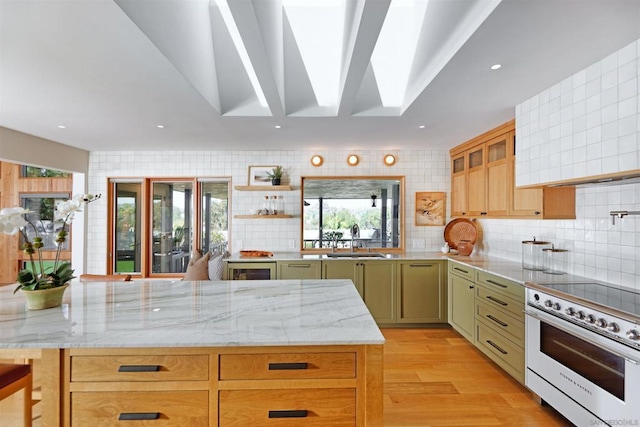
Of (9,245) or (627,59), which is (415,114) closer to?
(627,59)

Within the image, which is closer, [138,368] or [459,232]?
[138,368]

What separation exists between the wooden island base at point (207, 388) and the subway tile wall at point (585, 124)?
1.92m

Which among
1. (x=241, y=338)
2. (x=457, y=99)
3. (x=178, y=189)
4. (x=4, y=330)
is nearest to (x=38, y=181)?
(x=178, y=189)

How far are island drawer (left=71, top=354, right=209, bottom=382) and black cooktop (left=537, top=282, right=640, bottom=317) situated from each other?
2.12 meters

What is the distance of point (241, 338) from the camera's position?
4.12ft

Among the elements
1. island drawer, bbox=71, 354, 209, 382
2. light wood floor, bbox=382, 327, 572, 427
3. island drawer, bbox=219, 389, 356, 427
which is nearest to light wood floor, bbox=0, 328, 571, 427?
light wood floor, bbox=382, 327, 572, 427

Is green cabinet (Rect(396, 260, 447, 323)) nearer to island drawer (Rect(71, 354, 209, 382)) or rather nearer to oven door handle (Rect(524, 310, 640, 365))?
oven door handle (Rect(524, 310, 640, 365))

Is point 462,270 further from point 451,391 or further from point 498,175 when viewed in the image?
point 451,391

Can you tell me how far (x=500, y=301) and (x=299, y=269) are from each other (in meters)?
2.16

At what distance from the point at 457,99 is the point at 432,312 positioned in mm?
2509

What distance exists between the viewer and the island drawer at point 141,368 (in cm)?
128

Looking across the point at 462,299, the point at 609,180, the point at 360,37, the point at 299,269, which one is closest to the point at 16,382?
the point at 360,37

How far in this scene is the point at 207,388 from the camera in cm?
128

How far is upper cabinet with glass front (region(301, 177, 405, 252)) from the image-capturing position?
4.51 m
